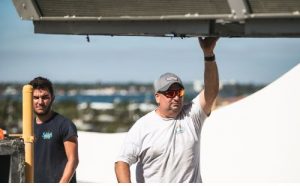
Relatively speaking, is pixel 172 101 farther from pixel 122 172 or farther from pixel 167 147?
pixel 122 172

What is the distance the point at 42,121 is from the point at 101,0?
Answer: 2.11m

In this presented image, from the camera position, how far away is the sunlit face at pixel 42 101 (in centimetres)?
742

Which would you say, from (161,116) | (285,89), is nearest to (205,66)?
(161,116)

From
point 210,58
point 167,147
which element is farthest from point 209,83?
point 167,147

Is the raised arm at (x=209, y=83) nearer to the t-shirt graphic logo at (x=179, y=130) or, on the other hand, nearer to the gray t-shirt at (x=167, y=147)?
the gray t-shirt at (x=167, y=147)

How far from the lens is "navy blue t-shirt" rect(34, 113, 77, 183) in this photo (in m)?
7.39

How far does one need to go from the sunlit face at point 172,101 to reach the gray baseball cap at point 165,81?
31 mm

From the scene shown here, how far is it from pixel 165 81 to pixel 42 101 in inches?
49.3

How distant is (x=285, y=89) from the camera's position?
10594mm

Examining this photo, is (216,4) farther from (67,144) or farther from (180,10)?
(67,144)

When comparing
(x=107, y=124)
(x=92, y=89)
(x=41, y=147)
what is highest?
(x=92, y=89)

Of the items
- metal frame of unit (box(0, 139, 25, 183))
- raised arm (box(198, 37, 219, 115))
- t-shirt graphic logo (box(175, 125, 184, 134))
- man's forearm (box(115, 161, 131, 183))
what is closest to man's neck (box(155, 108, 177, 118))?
t-shirt graphic logo (box(175, 125, 184, 134))

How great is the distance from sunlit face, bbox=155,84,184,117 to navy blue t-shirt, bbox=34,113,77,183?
1057 millimetres

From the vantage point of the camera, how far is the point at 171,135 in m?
6.66
